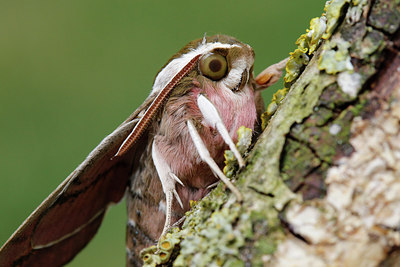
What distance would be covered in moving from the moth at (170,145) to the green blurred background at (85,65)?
80.1 inches

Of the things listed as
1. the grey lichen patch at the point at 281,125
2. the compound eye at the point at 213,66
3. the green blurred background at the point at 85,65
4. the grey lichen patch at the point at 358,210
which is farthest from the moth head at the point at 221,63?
the green blurred background at the point at 85,65

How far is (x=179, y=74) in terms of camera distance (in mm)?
1787

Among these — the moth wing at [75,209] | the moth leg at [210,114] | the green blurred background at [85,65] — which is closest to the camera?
the moth leg at [210,114]

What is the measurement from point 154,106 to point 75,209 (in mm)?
666

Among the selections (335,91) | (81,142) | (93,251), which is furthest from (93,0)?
(335,91)

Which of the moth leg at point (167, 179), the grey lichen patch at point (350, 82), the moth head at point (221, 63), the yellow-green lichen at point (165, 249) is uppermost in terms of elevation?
the moth head at point (221, 63)

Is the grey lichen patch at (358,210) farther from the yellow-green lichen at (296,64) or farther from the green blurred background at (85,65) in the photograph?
the green blurred background at (85,65)

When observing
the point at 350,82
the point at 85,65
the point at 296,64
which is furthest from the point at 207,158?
the point at 85,65

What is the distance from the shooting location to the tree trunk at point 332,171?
1.06 metres

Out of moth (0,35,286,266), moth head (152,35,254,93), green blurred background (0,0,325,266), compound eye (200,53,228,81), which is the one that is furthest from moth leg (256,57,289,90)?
green blurred background (0,0,325,266)

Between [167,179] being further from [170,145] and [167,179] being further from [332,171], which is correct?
[332,171]

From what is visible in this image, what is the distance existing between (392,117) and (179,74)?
0.90m

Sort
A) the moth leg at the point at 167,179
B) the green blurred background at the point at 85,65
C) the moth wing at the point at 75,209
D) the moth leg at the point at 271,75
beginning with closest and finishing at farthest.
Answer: the moth leg at the point at 167,179 → the moth wing at the point at 75,209 → the moth leg at the point at 271,75 → the green blurred background at the point at 85,65

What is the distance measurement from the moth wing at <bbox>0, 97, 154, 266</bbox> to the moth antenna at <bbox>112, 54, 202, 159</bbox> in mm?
89
